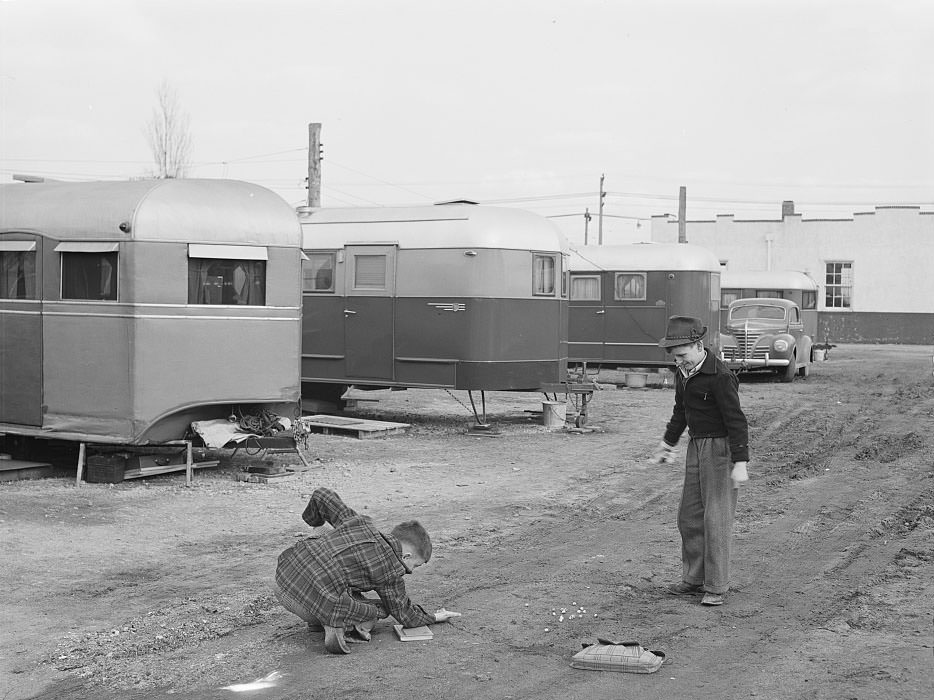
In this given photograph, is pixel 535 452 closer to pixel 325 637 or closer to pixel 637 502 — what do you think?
pixel 637 502

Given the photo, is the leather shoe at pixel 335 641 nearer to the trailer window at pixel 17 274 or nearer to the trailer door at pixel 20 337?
the trailer door at pixel 20 337

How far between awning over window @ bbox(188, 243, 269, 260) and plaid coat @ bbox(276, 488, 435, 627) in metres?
6.06

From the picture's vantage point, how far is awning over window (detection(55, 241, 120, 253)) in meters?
11.3

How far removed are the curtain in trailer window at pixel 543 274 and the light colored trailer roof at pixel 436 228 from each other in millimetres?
166

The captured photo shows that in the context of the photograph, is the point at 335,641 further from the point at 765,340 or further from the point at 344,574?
the point at 765,340

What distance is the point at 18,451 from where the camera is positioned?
1227 centimetres

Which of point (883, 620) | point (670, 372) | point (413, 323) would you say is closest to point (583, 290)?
point (670, 372)

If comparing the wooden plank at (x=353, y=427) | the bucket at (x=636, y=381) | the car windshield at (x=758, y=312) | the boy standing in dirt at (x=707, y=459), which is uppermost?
the car windshield at (x=758, y=312)

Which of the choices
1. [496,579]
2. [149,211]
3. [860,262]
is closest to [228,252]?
[149,211]

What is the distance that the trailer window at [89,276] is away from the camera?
11375 millimetres

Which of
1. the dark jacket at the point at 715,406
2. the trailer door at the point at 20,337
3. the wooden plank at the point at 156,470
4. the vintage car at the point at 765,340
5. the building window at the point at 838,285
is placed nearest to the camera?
the dark jacket at the point at 715,406

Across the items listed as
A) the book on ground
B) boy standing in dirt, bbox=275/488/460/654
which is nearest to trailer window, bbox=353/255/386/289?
boy standing in dirt, bbox=275/488/460/654

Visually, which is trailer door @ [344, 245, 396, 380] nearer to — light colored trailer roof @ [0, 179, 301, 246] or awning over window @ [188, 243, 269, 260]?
light colored trailer roof @ [0, 179, 301, 246]

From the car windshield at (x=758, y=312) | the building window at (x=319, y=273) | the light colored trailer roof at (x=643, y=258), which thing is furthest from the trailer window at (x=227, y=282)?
the car windshield at (x=758, y=312)
